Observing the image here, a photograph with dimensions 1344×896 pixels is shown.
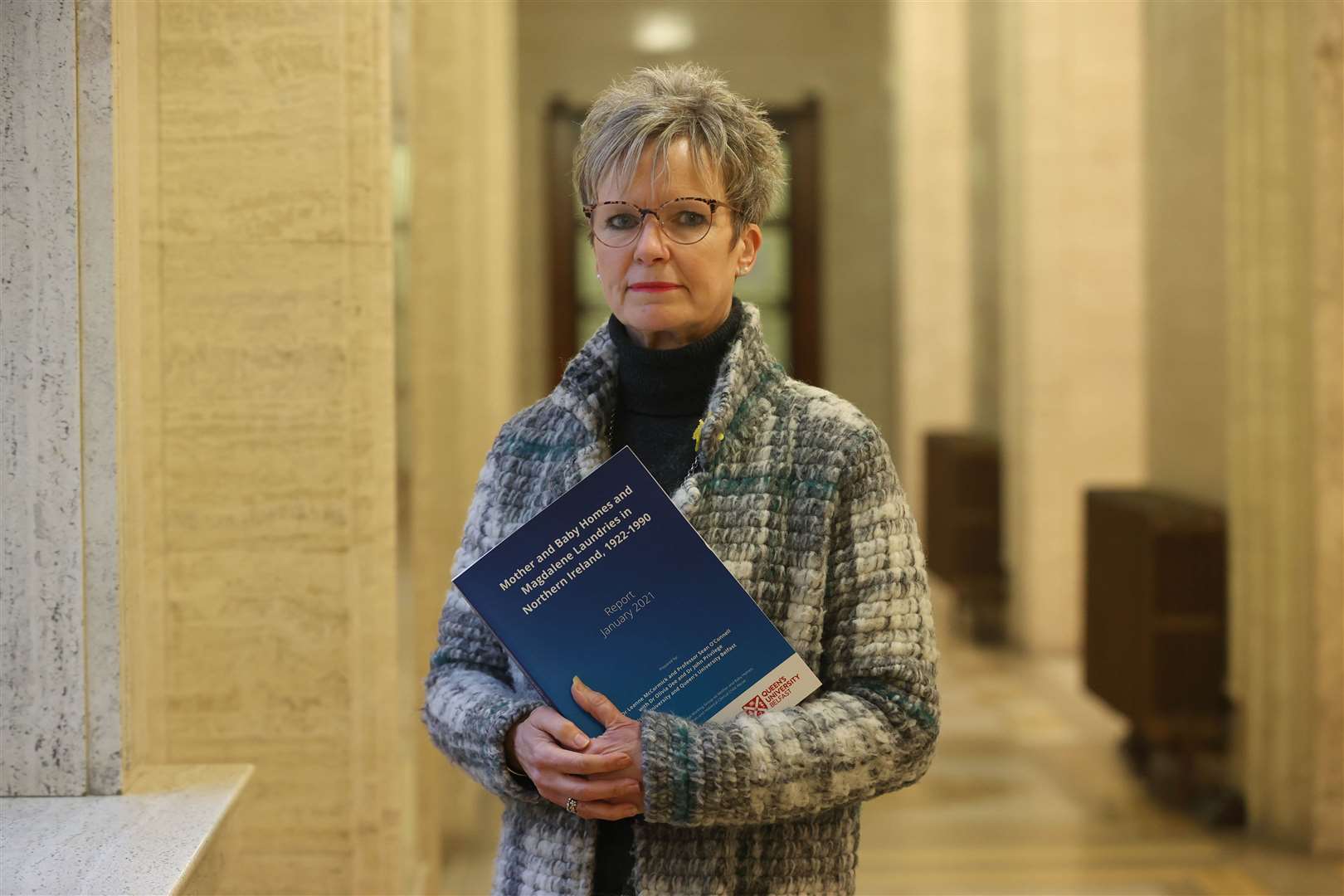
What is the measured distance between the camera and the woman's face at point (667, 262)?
6.68 feet

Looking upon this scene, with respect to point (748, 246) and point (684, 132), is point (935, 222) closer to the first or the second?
point (748, 246)

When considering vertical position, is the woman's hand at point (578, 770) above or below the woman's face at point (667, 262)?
below

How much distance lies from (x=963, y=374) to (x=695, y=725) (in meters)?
11.3

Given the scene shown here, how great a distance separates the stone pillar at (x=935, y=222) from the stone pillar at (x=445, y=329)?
690 centimetres

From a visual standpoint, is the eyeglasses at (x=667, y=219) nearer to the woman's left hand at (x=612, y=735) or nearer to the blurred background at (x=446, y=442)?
the woman's left hand at (x=612, y=735)

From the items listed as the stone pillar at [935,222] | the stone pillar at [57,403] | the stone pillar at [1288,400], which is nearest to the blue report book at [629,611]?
the stone pillar at [57,403]

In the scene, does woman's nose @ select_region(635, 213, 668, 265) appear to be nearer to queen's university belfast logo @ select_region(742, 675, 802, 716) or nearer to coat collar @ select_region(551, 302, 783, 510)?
coat collar @ select_region(551, 302, 783, 510)

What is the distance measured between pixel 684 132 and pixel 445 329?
3.67m

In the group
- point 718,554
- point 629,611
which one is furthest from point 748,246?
point 629,611

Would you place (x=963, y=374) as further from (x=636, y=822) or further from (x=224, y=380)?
(x=636, y=822)

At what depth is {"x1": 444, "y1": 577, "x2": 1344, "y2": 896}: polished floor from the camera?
209 inches

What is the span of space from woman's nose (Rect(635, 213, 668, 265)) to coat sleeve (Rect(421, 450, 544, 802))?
0.43 meters

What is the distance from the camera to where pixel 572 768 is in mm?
1956

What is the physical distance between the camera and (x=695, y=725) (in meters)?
1.98
